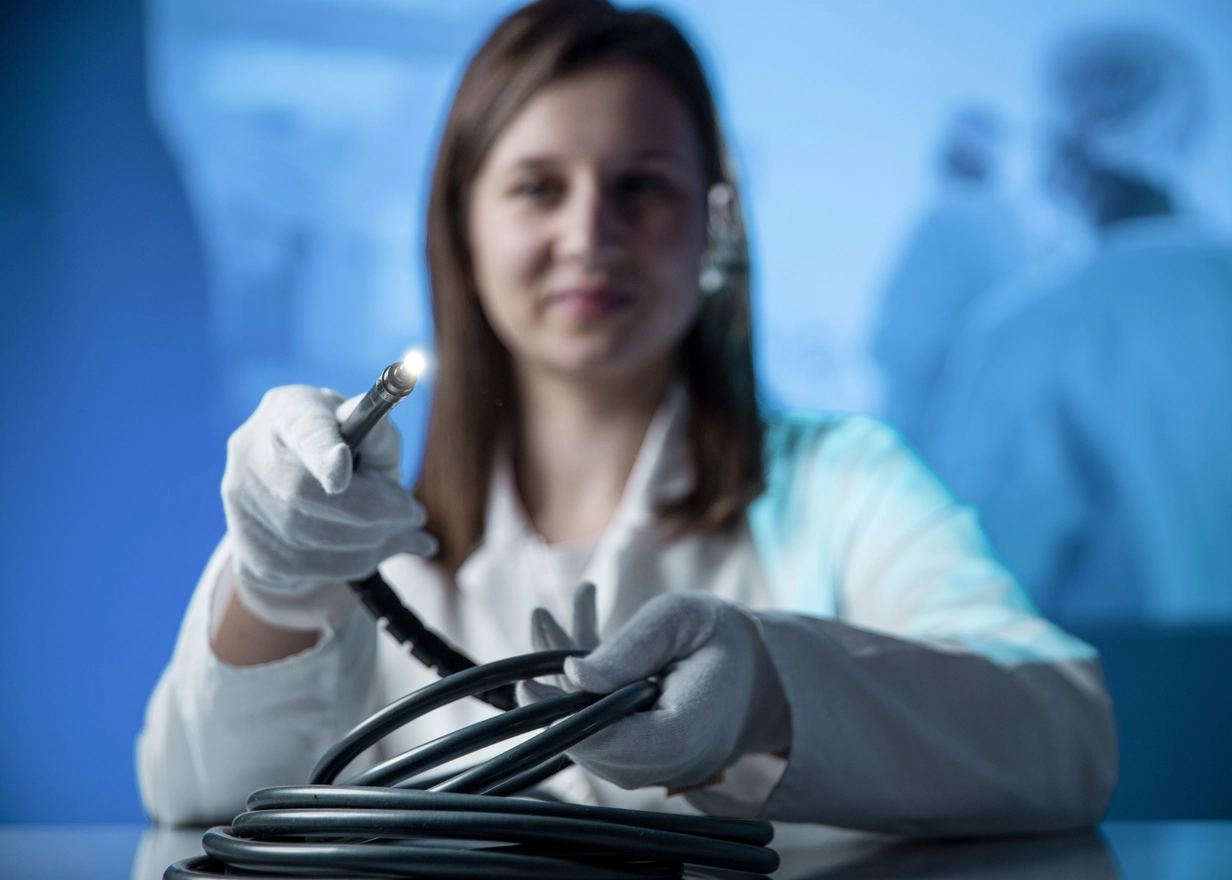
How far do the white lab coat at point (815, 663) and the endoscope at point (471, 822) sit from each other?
0.40 feet

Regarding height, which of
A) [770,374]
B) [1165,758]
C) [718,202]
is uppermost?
[718,202]

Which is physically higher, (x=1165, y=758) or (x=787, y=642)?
(x=787, y=642)

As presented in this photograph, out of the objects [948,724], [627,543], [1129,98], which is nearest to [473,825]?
[948,724]

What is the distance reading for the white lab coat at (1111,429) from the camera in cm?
117

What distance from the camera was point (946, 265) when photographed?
1262 millimetres

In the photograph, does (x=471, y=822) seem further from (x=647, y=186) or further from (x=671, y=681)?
(x=647, y=186)

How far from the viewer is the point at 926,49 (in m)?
1.30

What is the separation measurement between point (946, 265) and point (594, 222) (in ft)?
2.65

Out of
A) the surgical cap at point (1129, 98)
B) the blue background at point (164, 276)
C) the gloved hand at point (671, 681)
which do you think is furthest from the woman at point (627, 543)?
the surgical cap at point (1129, 98)

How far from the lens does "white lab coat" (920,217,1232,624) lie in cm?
117

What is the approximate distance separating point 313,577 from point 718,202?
1.44 ft

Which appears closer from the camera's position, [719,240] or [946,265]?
[719,240]

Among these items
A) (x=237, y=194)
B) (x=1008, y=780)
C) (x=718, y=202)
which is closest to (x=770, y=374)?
(x=718, y=202)

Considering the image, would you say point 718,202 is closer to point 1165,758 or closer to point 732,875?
point 732,875
